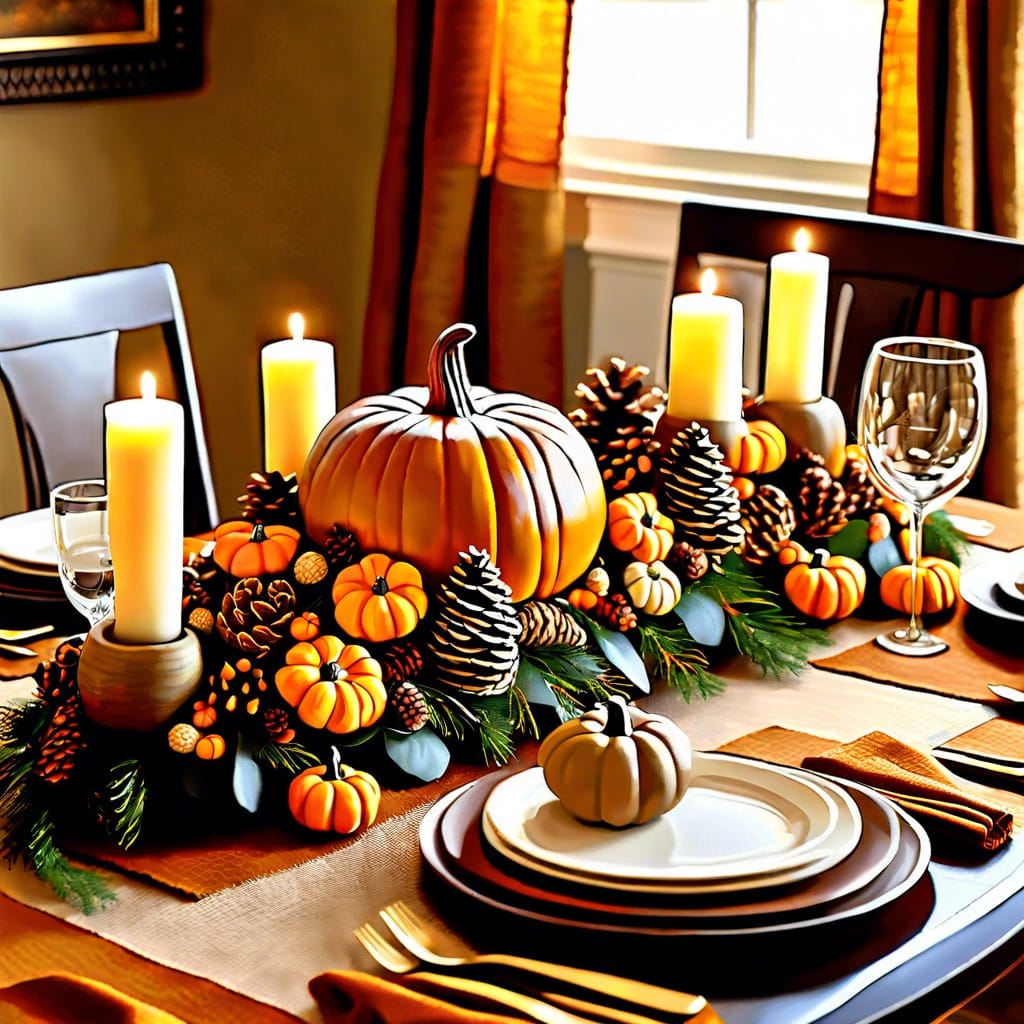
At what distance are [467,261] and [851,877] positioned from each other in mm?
2182

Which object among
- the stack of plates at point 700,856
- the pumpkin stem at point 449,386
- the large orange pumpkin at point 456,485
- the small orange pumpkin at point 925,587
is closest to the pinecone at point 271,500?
the large orange pumpkin at point 456,485

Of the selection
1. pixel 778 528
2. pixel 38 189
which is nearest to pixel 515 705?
pixel 778 528

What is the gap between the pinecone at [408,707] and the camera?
103 centimetres

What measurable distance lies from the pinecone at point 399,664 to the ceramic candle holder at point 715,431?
0.37m

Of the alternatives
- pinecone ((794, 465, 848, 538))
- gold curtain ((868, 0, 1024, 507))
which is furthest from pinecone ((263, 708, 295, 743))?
gold curtain ((868, 0, 1024, 507))

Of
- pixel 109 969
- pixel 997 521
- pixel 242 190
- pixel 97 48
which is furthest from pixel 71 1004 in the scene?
pixel 242 190

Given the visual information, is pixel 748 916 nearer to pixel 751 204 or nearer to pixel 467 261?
pixel 751 204

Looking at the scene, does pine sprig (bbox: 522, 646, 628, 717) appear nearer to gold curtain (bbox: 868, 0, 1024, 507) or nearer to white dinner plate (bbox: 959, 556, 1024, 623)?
white dinner plate (bbox: 959, 556, 1024, 623)

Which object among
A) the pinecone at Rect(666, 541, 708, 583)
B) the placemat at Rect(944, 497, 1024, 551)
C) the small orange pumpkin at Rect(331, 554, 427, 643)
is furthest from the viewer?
the placemat at Rect(944, 497, 1024, 551)

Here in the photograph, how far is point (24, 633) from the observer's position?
4.33 feet

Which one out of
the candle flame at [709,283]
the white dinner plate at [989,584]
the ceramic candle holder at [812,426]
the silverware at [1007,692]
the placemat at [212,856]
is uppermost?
the candle flame at [709,283]

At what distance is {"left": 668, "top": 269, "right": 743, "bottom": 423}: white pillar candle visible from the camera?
4.40ft

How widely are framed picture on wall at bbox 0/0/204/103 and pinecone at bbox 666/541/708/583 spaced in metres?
1.97

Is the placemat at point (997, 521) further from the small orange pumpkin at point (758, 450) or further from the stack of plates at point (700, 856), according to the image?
the stack of plates at point (700, 856)
